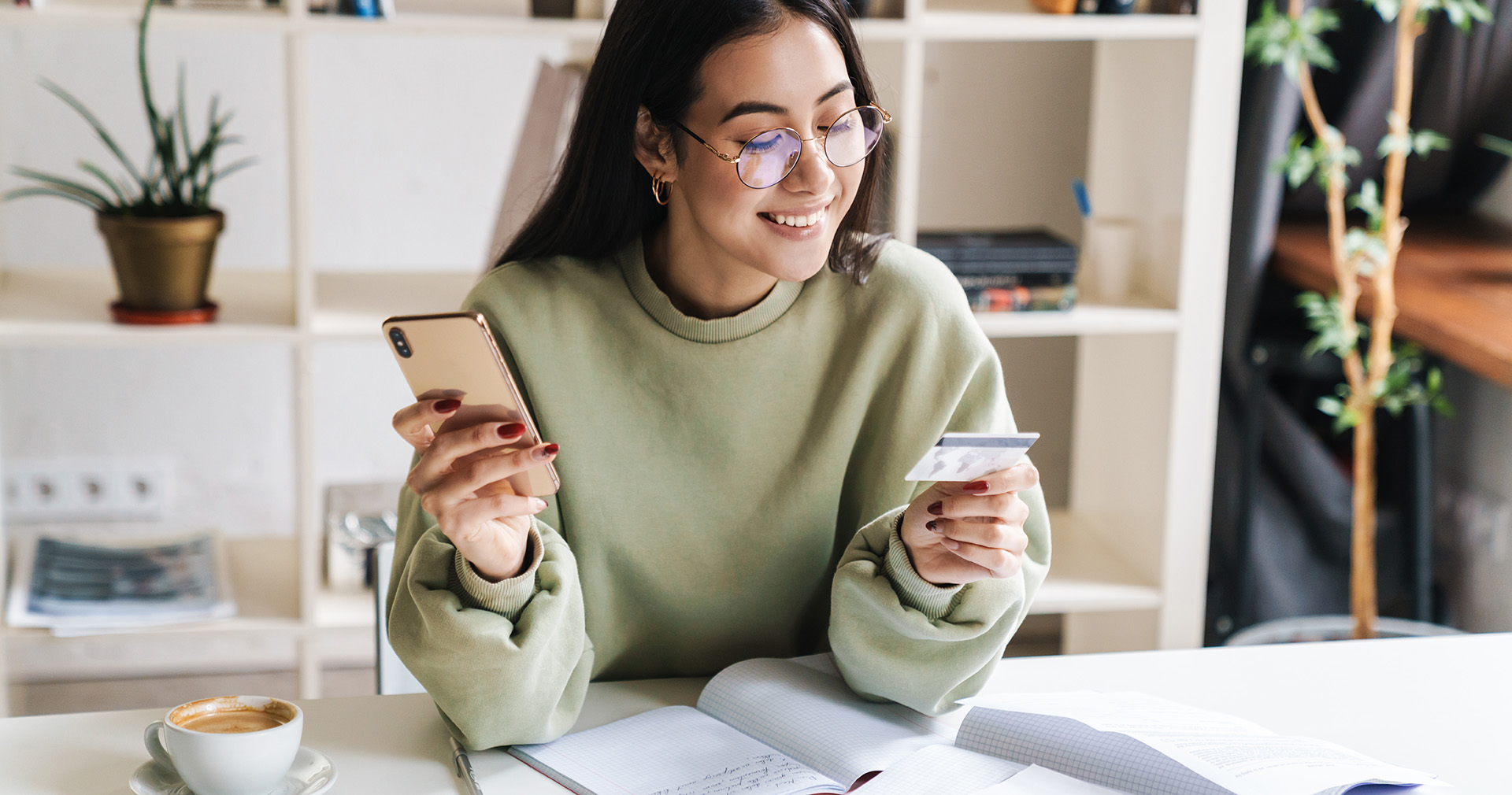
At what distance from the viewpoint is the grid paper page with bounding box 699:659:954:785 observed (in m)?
1.01

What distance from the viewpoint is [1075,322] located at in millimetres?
2104

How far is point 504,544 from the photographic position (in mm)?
1025

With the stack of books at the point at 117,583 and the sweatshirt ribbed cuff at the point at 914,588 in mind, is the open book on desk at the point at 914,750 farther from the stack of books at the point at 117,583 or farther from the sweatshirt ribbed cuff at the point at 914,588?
the stack of books at the point at 117,583

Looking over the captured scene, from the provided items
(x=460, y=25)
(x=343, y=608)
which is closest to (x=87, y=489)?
(x=343, y=608)

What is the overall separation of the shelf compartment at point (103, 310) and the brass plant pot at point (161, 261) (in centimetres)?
3

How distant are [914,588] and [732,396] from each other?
276mm

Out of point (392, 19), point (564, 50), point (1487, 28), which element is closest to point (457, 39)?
point (564, 50)

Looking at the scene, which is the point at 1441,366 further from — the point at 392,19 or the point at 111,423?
the point at 111,423

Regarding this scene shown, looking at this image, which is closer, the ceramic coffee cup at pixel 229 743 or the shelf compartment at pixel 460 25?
the ceramic coffee cup at pixel 229 743

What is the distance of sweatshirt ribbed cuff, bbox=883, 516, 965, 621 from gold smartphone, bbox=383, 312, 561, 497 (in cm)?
29

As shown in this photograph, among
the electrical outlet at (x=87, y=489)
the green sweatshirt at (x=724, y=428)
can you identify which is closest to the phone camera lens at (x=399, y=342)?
the green sweatshirt at (x=724, y=428)

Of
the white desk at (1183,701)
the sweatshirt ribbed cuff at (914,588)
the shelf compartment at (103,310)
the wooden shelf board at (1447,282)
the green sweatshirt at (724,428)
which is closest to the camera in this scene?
the white desk at (1183,701)

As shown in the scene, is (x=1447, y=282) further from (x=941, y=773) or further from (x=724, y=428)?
(x=941, y=773)

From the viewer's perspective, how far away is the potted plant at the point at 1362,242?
7.02 ft
